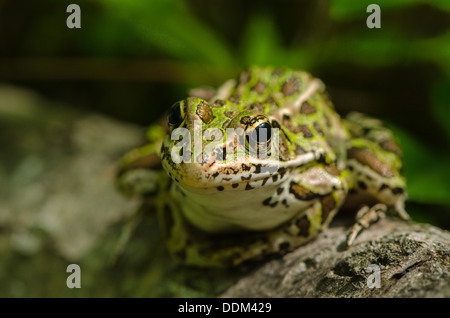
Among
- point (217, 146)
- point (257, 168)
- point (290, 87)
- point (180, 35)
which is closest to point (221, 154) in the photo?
point (217, 146)

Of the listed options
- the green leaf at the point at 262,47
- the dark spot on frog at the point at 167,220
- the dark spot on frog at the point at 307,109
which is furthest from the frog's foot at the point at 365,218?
the green leaf at the point at 262,47

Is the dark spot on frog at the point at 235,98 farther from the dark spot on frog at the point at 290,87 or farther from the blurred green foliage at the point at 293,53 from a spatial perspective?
the blurred green foliage at the point at 293,53

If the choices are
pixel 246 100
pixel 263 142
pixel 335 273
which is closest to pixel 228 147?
pixel 263 142

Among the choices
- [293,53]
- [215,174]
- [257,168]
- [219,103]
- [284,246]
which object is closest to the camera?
[215,174]

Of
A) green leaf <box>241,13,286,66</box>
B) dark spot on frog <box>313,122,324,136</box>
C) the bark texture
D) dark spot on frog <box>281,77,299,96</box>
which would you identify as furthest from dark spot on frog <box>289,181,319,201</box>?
green leaf <box>241,13,286,66</box>

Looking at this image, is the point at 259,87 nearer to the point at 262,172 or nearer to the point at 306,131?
the point at 306,131
